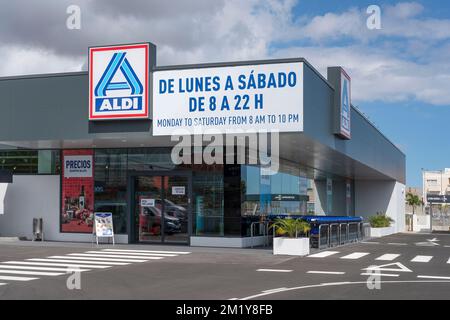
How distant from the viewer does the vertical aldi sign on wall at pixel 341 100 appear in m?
24.4

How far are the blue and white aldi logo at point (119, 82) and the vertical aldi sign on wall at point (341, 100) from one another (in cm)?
781

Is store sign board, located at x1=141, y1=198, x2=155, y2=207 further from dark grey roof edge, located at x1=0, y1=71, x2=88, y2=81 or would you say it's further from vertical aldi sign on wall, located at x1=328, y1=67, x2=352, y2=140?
vertical aldi sign on wall, located at x1=328, y1=67, x2=352, y2=140

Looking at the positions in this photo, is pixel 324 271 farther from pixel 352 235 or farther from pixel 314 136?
pixel 352 235

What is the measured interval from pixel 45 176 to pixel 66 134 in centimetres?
471

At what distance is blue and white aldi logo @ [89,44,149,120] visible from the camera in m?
21.1

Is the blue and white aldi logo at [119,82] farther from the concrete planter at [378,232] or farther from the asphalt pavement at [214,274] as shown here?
the concrete planter at [378,232]

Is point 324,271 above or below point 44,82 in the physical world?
below

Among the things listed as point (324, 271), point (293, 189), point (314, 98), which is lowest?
point (324, 271)

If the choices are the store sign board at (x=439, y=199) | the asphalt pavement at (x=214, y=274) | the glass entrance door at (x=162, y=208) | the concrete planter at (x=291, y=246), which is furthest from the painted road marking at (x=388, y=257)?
the store sign board at (x=439, y=199)

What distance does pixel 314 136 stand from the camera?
2127 cm

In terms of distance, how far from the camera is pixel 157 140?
2217 cm

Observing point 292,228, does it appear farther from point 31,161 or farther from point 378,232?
point 378,232

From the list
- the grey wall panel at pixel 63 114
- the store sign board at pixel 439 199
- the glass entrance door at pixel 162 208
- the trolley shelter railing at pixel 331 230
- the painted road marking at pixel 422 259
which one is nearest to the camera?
the painted road marking at pixel 422 259
